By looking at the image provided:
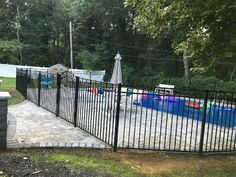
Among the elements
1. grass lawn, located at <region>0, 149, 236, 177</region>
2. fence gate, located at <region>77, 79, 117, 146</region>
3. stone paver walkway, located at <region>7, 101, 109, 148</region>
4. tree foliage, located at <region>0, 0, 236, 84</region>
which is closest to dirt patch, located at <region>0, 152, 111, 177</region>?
grass lawn, located at <region>0, 149, 236, 177</region>

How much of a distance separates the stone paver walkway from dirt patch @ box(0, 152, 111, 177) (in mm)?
955

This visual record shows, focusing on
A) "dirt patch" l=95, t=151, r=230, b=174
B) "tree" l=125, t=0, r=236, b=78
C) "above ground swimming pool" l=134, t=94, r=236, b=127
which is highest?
"tree" l=125, t=0, r=236, b=78

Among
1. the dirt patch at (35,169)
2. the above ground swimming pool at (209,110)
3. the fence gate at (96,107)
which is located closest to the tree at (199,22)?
the above ground swimming pool at (209,110)

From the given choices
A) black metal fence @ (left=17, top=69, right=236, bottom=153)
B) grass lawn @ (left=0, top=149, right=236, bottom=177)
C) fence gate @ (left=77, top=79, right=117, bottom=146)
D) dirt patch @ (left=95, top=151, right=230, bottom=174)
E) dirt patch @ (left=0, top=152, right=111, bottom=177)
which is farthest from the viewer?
fence gate @ (left=77, top=79, right=117, bottom=146)

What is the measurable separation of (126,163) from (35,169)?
58.7 inches

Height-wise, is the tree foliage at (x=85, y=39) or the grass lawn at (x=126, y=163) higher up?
the tree foliage at (x=85, y=39)

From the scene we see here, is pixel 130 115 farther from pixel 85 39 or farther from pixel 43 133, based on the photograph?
pixel 85 39

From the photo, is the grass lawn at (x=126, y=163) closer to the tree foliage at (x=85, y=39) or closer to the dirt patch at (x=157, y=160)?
the dirt patch at (x=157, y=160)

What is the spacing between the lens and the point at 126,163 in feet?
17.4

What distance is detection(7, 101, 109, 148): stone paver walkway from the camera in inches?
243

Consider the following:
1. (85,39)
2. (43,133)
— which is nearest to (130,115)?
(43,133)

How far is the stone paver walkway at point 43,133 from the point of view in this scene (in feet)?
20.2

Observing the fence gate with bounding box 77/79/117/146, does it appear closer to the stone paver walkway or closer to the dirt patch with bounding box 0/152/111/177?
the stone paver walkway

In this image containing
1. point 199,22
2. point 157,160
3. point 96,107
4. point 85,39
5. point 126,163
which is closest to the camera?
point 126,163
